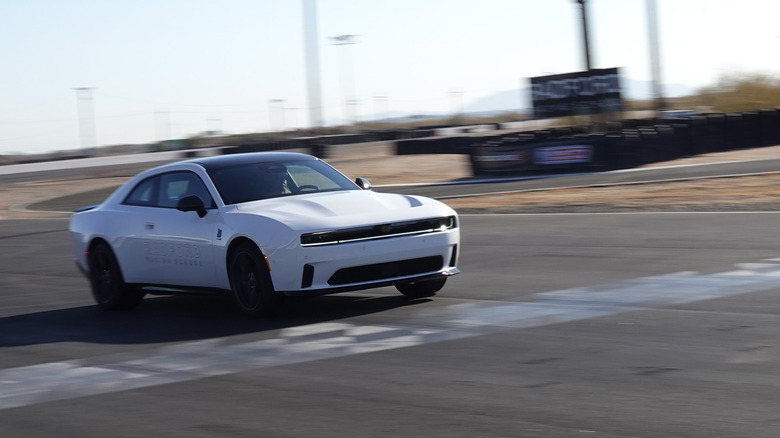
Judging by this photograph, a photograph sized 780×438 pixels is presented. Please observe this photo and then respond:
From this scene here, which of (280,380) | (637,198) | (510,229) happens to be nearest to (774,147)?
(637,198)

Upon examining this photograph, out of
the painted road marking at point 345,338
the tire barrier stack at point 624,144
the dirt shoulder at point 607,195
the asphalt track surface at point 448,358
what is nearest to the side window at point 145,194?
the asphalt track surface at point 448,358

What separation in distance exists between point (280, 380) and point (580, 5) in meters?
37.3

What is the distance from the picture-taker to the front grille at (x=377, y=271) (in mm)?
8797

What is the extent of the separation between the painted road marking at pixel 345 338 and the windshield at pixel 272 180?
1530 mm

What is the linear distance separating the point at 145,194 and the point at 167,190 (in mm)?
404

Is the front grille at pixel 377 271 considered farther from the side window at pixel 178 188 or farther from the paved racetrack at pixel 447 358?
the side window at pixel 178 188

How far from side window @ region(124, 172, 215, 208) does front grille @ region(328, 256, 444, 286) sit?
1.58 metres

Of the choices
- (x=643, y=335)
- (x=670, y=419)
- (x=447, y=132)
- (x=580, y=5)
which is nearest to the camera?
(x=670, y=419)

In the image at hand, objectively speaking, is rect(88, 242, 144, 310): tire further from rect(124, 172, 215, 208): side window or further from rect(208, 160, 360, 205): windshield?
rect(208, 160, 360, 205): windshield

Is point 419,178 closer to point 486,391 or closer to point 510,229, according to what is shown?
point 510,229

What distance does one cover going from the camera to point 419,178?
38.3 meters

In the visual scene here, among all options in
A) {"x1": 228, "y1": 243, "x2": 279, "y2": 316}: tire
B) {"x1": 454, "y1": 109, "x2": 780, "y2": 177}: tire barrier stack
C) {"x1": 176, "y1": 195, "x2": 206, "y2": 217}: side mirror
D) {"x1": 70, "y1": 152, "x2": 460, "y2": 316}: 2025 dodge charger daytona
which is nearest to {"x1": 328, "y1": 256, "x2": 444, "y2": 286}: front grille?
{"x1": 70, "y1": 152, "x2": 460, "y2": 316}: 2025 dodge charger daytona

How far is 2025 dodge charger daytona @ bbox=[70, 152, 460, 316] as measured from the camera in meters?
8.77

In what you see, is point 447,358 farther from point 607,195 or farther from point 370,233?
point 607,195
